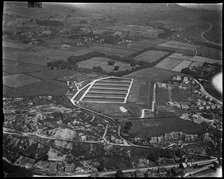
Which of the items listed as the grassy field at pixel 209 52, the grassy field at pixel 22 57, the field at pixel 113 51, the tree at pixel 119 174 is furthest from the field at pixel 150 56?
the tree at pixel 119 174

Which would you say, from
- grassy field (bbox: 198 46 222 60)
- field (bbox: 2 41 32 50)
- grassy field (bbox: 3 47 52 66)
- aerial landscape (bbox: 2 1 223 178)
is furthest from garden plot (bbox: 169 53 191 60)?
field (bbox: 2 41 32 50)

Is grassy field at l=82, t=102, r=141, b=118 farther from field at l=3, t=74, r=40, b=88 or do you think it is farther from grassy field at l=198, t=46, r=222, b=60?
grassy field at l=198, t=46, r=222, b=60

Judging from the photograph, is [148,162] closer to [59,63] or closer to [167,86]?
[167,86]

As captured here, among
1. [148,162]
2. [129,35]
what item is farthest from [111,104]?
[129,35]

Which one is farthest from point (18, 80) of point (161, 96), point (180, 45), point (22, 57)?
point (180, 45)

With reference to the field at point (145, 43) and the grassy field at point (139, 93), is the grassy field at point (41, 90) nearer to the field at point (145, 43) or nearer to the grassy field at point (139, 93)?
the grassy field at point (139, 93)
